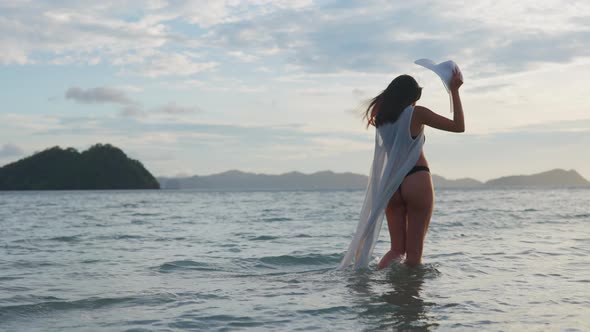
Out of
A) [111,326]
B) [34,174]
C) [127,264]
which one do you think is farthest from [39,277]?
[34,174]

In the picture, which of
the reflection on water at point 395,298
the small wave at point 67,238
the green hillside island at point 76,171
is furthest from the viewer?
the green hillside island at point 76,171

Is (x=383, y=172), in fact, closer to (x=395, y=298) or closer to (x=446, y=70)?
(x=446, y=70)

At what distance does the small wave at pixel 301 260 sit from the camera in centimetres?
794

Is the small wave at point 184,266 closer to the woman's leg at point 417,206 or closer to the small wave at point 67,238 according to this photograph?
the woman's leg at point 417,206

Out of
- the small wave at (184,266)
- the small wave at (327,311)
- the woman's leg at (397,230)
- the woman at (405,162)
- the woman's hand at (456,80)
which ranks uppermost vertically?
the woman's hand at (456,80)

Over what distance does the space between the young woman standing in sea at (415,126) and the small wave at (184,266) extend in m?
2.79

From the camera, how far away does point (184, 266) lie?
734 centimetres

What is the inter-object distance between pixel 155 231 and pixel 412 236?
8701 mm

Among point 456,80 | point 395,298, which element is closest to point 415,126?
point 456,80

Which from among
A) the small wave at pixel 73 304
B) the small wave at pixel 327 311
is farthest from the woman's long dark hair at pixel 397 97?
the small wave at pixel 73 304

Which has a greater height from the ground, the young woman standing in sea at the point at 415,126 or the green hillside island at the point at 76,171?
the green hillside island at the point at 76,171

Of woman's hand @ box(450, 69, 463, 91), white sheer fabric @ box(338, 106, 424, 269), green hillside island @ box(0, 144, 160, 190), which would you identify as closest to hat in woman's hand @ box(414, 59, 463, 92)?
woman's hand @ box(450, 69, 463, 91)

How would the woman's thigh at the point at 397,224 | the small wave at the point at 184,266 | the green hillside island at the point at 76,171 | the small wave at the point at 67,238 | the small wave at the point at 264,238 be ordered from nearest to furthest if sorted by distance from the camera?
the woman's thigh at the point at 397,224, the small wave at the point at 184,266, the small wave at the point at 67,238, the small wave at the point at 264,238, the green hillside island at the point at 76,171

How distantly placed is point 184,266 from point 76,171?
418 feet
